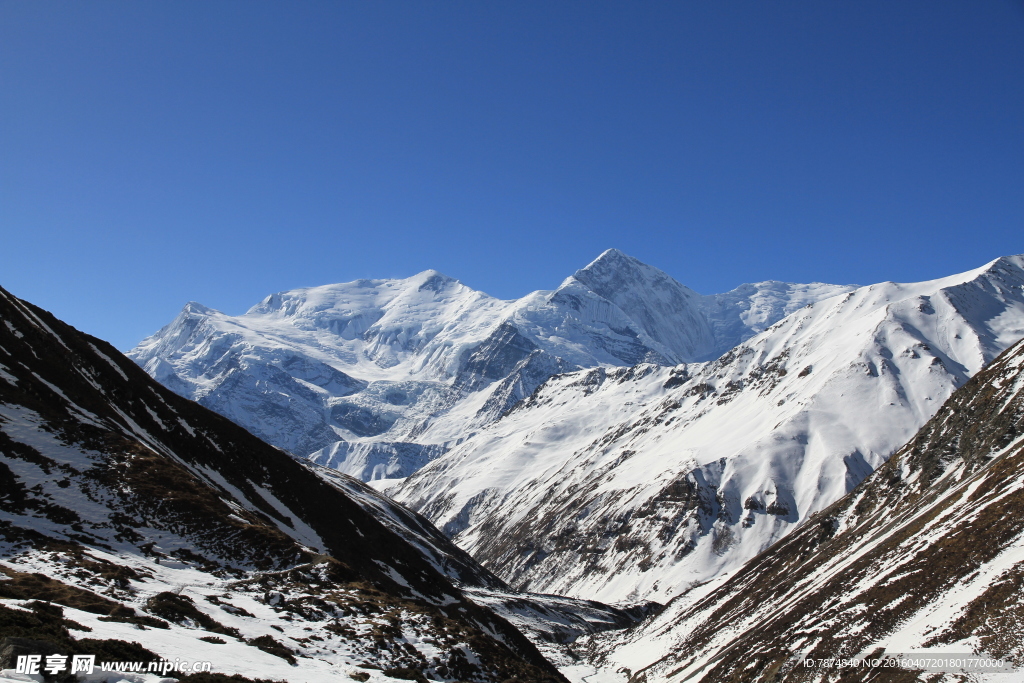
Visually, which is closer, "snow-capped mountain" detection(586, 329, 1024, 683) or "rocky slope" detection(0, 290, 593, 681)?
"rocky slope" detection(0, 290, 593, 681)

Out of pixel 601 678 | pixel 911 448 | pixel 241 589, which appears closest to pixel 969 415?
pixel 911 448

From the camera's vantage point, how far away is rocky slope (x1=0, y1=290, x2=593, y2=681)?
32.1 metres

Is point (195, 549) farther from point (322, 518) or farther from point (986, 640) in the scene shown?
point (986, 640)

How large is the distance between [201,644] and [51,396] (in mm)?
38390

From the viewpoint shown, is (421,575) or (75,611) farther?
(421,575)

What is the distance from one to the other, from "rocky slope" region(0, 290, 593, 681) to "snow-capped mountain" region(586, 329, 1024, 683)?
23196 millimetres

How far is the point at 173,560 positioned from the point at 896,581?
5401 cm

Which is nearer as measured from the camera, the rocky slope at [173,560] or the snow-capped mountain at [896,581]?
the rocky slope at [173,560]

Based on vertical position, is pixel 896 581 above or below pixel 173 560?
below

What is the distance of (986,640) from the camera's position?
39.1 metres

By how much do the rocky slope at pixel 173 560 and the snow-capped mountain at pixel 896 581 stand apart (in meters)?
23.2

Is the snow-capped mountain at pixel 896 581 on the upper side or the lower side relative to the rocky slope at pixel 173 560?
lower

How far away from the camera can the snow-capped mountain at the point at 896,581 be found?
43.8 metres

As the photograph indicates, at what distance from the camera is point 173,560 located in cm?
4444
